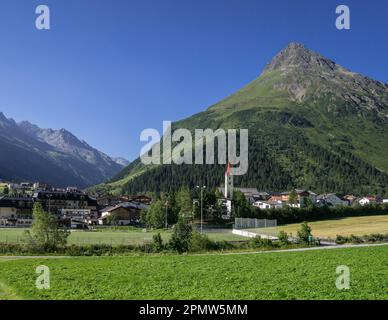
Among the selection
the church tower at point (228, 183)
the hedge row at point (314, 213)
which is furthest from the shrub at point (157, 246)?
the church tower at point (228, 183)

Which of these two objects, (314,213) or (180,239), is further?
(314,213)

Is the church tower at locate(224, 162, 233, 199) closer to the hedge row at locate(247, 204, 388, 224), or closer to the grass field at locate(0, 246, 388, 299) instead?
the hedge row at locate(247, 204, 388, 224)

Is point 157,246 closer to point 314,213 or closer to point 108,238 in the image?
point 108,238

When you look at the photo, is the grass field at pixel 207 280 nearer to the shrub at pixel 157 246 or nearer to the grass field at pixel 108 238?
the shrub at pixel 157 246

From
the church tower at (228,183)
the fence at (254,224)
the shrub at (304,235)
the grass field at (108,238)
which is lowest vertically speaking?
the grass field at (108,238)

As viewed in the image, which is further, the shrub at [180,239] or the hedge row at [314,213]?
the hedge row at [314,213]

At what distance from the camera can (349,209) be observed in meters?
142

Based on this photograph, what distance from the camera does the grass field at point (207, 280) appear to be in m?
21.6

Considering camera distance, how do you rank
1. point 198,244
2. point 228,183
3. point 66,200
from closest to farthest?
point 198,244 → point 228,183 → point 66,200

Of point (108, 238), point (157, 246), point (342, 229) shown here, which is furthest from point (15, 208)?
point (157, 246)

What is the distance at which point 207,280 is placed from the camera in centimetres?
2692

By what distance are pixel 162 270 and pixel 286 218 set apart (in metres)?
98.6

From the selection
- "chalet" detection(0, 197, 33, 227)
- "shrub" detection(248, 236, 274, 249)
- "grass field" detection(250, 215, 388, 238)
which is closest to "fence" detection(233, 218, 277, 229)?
"grass field" detection(250, 215, 388, 238)

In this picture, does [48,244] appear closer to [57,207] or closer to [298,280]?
[298,280]
